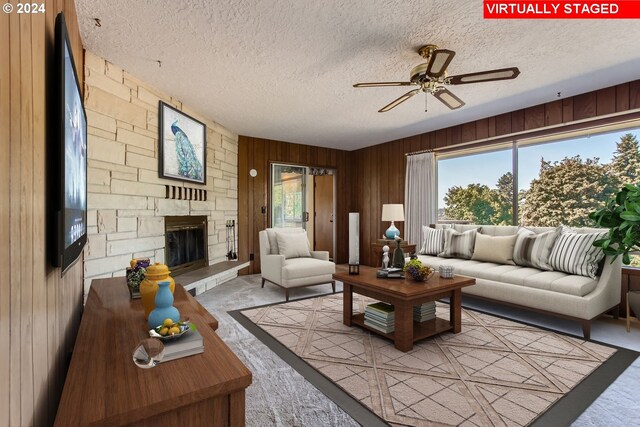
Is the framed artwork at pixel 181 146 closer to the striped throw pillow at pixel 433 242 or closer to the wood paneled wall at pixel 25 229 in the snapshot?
the wood paneled wall at pixel 25 229

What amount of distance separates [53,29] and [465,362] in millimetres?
2815

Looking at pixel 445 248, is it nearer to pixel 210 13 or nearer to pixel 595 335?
pixel 595 335

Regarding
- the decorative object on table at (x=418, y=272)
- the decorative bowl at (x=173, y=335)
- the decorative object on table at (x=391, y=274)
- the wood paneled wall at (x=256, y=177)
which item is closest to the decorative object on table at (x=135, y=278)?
the decorative bowl at (x=173, y=335)

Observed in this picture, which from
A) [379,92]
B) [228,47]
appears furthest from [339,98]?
[228,47]

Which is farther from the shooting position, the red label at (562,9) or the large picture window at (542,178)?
the large picture window at (542,178)

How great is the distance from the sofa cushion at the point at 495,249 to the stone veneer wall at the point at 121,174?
12.0ft

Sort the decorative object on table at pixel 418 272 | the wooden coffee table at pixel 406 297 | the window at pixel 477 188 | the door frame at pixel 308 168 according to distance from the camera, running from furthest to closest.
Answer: the door frame at pixel 308 168 → the window at pixel 477 188 → the decorative object on table at pixel 418 272 → the wooden coffee table at pixel 406 297

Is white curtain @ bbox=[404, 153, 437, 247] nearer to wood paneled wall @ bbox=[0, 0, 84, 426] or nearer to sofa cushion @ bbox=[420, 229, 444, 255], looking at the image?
sofa cushion @ bbox=[420, 229, 444, 255]

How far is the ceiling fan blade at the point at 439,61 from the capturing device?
211 cm

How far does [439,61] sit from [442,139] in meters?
3.12

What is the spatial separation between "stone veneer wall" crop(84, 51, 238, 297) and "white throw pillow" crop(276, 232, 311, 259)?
127 cm

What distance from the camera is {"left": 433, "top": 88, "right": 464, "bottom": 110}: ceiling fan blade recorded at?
2.73m

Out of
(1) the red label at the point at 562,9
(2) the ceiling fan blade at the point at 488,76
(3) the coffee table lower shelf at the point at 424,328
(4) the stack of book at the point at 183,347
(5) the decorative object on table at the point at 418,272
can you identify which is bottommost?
(3) the coffee table lower shelf at the point at 424,328

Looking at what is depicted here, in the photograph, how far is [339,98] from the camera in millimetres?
3734
